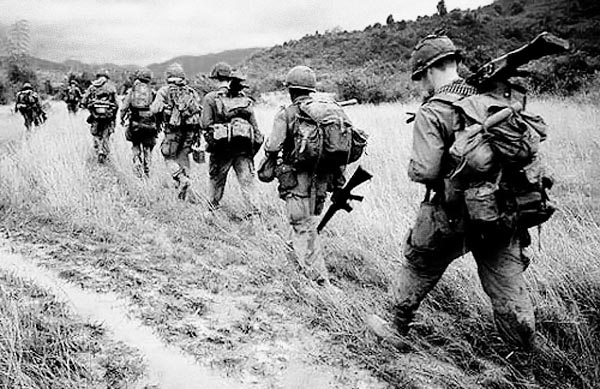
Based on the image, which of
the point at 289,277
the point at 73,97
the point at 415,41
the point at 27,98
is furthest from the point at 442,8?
the point at 289,277

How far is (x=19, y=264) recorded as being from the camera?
14.8ft

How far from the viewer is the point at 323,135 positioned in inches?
161

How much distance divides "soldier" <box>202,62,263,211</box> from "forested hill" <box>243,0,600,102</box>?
43.1 ft

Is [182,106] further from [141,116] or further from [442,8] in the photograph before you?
[442,8]

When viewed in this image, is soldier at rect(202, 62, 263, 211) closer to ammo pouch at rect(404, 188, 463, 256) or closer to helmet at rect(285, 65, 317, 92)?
helmet at rect(285, 65, 317, 92)

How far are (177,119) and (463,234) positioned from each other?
17.9 feet

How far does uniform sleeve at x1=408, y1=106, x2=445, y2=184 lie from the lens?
2635 millimetres

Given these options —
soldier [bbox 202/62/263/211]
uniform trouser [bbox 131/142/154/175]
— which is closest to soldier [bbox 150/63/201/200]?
uniform trouser [bbox 131/142/154/175]

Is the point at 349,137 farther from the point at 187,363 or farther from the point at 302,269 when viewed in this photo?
the point at 187,363

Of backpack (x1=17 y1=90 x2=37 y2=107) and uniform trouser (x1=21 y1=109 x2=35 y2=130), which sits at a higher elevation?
backpack (x1=17 y1=90 x2=37 y2=107)

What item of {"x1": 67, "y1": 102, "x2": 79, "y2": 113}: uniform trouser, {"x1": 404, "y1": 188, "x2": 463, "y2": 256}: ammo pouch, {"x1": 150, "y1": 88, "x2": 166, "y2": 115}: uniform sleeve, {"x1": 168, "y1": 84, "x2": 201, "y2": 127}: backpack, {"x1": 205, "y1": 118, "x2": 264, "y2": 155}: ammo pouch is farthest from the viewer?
{"x1": 67, "y1": 102, "x2": 79, "y2": 113}: uniform trouser

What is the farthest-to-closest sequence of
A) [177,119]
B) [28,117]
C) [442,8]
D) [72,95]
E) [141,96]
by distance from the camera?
[442,8] < [72,95] < [28,117] < [141,96] < [177,119]

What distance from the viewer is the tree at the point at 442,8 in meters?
46.5

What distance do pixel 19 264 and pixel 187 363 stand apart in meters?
2.37
